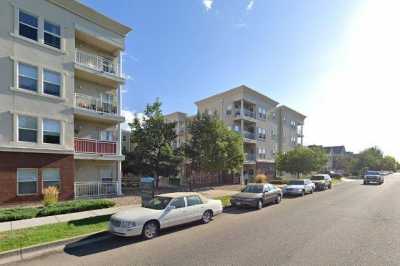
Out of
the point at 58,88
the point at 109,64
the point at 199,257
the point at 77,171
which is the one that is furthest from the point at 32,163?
the point at 199,257

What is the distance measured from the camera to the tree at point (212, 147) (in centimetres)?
2412

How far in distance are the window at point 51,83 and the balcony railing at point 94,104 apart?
58.0 inches

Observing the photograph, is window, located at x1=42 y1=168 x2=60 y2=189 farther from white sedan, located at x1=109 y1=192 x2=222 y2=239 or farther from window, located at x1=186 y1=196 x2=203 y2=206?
window, located at x1=186 y1=196 x2=203 y2=206

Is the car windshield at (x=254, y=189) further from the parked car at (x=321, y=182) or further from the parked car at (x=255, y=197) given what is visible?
the parked car at (x=321, y=182)

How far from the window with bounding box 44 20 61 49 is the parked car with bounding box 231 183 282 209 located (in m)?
15.5

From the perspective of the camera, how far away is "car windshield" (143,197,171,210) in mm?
10042

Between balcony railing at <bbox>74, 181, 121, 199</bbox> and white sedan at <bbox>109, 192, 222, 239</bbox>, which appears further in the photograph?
balcony railing at <bbox>74, 181, 121, 199</bbox>

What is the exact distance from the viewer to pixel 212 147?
79.5 feet

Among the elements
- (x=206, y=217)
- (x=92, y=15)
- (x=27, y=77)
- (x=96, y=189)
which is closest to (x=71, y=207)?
(x=96, y=189)

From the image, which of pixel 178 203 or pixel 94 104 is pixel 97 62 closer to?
pixel 94 104

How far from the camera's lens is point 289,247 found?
7.79 meters

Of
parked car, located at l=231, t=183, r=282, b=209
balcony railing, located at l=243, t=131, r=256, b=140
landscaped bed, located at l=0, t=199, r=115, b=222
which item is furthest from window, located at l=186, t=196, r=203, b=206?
balcony railing, located at l=243, t=131, r=256, b=140

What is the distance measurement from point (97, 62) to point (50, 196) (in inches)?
407

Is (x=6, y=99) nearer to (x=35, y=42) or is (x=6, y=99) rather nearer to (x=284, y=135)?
(x=35, y=42)
